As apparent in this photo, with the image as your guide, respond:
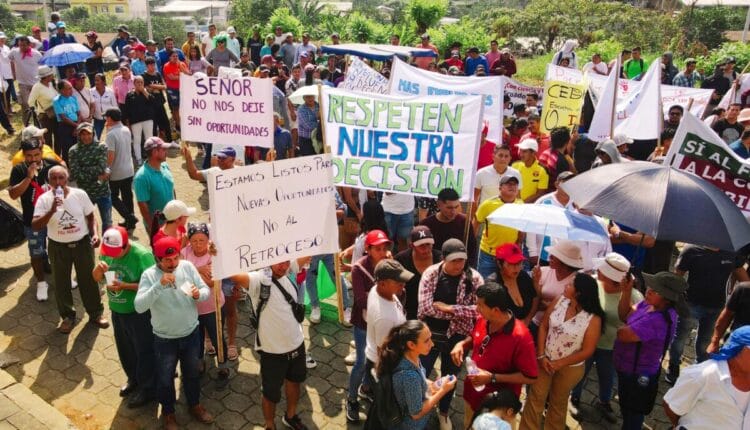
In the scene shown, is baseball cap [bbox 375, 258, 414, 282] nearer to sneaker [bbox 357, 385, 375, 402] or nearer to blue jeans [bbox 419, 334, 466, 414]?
blue jeans [bbox 419, 334, 466, 414]

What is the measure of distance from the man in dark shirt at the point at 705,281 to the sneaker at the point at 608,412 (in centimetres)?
105

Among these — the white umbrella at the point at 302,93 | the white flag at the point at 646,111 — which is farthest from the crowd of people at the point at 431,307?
the white umbrella at the point at 302,93

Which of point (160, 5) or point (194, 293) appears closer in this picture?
point (194, 293)

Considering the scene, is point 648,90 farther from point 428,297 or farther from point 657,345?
point 428,297

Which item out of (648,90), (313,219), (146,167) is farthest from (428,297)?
(648,90)

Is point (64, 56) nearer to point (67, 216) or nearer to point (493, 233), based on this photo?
point (67, 216)

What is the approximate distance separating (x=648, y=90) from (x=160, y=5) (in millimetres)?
147700

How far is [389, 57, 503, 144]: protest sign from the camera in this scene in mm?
7723

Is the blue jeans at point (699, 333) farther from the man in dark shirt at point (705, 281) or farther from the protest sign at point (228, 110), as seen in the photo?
the protest sign at point (228, 110)

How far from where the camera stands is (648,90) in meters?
8.68

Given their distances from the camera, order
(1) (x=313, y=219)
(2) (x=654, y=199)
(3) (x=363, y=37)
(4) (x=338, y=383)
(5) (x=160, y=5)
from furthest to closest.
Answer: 1. (5) (x=160, y=5)
2. (3) (x=363, y=37)
3. (4) (x=338, y=383)
4. (1) (x=313, y=219)
5. (2) (x=654, y=199)

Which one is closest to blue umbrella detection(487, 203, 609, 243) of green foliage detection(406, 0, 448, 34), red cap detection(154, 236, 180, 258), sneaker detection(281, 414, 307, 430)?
sneaker detection(281, 414, 307, 430)

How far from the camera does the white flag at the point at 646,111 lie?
27.9 ft

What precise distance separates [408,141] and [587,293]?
262 centimetres
